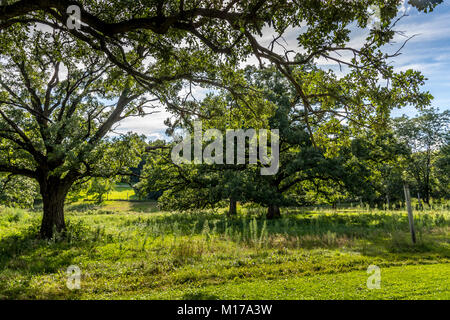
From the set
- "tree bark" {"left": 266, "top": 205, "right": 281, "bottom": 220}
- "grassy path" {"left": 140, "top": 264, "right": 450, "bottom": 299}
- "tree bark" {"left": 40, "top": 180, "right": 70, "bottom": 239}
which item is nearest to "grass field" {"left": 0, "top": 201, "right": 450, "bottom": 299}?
"grassy path" {"left": 140, "top": 264, "right": 450, "bottom": 299}

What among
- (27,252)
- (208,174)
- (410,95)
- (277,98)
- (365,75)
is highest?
(277,98)

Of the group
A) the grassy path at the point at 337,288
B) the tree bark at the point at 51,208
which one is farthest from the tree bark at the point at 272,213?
the tree bark at the point at 51,208

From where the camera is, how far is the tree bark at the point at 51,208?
12328 millimetres

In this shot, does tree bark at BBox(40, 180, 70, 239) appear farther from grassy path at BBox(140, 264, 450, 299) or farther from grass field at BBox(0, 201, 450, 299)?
grassy path at BBox(140, 264, 450, 299)

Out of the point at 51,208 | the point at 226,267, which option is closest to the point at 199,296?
the point at 226,267

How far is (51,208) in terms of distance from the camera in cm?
1245

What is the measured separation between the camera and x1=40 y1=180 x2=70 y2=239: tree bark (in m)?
12.3

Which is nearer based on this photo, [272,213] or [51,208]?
[51,208]

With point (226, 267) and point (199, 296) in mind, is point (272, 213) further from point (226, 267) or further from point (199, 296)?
point (199, 296)

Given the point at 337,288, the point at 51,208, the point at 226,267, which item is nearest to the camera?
the point at 337,288
